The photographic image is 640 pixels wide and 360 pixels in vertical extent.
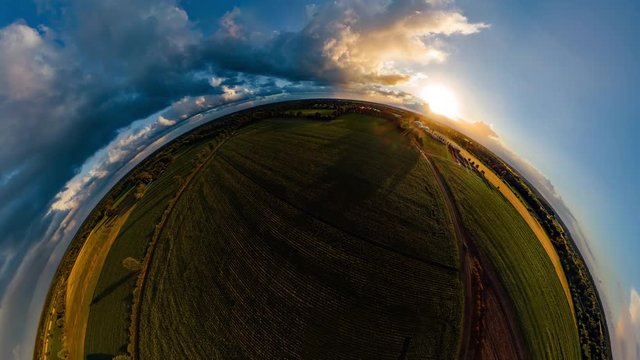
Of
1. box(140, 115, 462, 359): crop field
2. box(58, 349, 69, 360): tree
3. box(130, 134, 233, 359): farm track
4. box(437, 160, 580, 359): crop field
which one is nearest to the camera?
box(140, 115, 462, 359): crop field

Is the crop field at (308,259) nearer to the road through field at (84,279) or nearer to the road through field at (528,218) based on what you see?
the road through field at (84,279)

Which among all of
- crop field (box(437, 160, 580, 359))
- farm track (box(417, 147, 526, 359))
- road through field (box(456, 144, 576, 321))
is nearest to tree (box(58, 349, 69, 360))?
farm track (box(417, 147, 526, 359))

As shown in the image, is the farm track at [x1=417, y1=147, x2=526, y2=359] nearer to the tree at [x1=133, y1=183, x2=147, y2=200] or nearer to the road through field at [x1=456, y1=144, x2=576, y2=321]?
the road through field at [x1=456, y1=144, x2=576, y2=321]

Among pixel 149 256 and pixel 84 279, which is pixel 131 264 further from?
pixel 84 279

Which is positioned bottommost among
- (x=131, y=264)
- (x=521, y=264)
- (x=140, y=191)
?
(x=131, y=264)

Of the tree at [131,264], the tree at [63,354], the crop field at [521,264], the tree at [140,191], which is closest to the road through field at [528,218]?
the crop field at [521,264]

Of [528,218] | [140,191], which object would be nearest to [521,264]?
[528,218]
